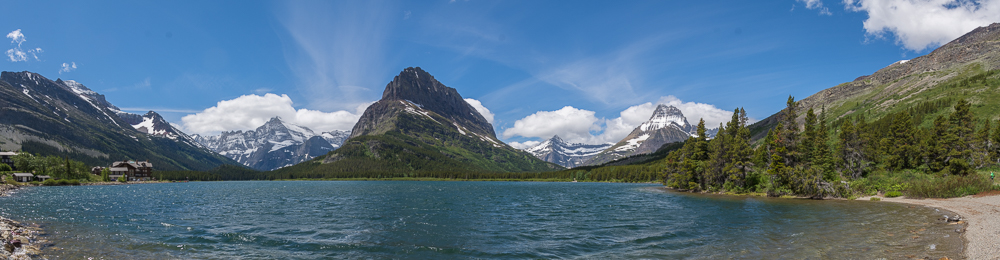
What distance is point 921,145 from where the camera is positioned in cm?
7369

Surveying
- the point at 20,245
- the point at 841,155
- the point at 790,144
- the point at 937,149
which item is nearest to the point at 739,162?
the point at 790,144

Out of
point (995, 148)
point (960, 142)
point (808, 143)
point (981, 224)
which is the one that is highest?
point (808, 143)

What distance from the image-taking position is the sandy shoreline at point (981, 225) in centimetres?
2055

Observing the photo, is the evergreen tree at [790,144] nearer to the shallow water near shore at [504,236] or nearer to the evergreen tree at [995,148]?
the evergreen tree at [995,148]

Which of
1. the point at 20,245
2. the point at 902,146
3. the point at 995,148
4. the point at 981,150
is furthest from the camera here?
the point at 902,146

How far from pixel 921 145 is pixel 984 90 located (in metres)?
107

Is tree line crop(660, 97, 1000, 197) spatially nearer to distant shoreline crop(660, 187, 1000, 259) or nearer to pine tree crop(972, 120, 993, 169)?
pine tree crop(972, 120, 993, 169)

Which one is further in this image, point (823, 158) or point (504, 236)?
point (823, 158)

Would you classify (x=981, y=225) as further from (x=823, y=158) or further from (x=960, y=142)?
(x=960, y=142)

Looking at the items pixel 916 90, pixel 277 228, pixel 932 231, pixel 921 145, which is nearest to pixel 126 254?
pixel 277 228

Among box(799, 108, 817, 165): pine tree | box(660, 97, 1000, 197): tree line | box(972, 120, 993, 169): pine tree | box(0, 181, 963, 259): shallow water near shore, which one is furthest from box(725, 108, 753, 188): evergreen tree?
box(0, 181, 963, 259): shallow water near shore

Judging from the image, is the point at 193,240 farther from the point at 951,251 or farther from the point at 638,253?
the point at 951,251

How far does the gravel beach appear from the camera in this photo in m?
20.6

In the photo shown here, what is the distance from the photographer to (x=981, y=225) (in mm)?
29359
